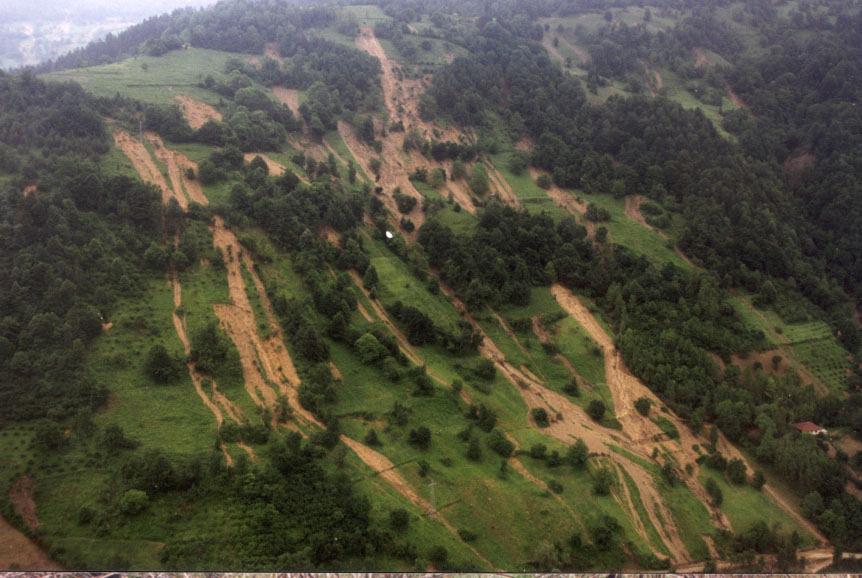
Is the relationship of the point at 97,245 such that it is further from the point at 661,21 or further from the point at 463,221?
the point at 661,21

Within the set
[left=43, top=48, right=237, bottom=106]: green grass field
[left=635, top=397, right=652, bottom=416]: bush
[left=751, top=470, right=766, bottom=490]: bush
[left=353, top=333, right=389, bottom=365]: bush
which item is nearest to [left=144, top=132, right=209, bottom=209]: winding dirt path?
[left=43, top=48, right=237, bottom=106]: green grass field

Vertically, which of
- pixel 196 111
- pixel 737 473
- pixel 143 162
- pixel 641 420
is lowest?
pixel 737 473

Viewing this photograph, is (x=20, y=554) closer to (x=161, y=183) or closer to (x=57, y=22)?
(x=161, y=183)

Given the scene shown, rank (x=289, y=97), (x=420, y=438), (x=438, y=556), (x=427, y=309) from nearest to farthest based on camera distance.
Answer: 1. (x=438, y=556)
2. (x=420, y=438)
3. (x=427, y=309)
4. (x=289, y=97)

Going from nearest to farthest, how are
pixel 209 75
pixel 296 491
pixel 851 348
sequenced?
pixel 296 491, pixel 851 348, pixel 209 75

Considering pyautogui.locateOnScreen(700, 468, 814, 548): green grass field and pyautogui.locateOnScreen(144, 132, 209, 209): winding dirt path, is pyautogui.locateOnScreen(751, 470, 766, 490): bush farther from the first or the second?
pyautogui.locateOnScreen(144, 132, 209, 209): winding dirt path

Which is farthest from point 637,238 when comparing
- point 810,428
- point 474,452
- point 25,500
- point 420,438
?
point 25,500

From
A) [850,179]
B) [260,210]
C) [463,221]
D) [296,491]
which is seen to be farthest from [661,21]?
[296,491]
